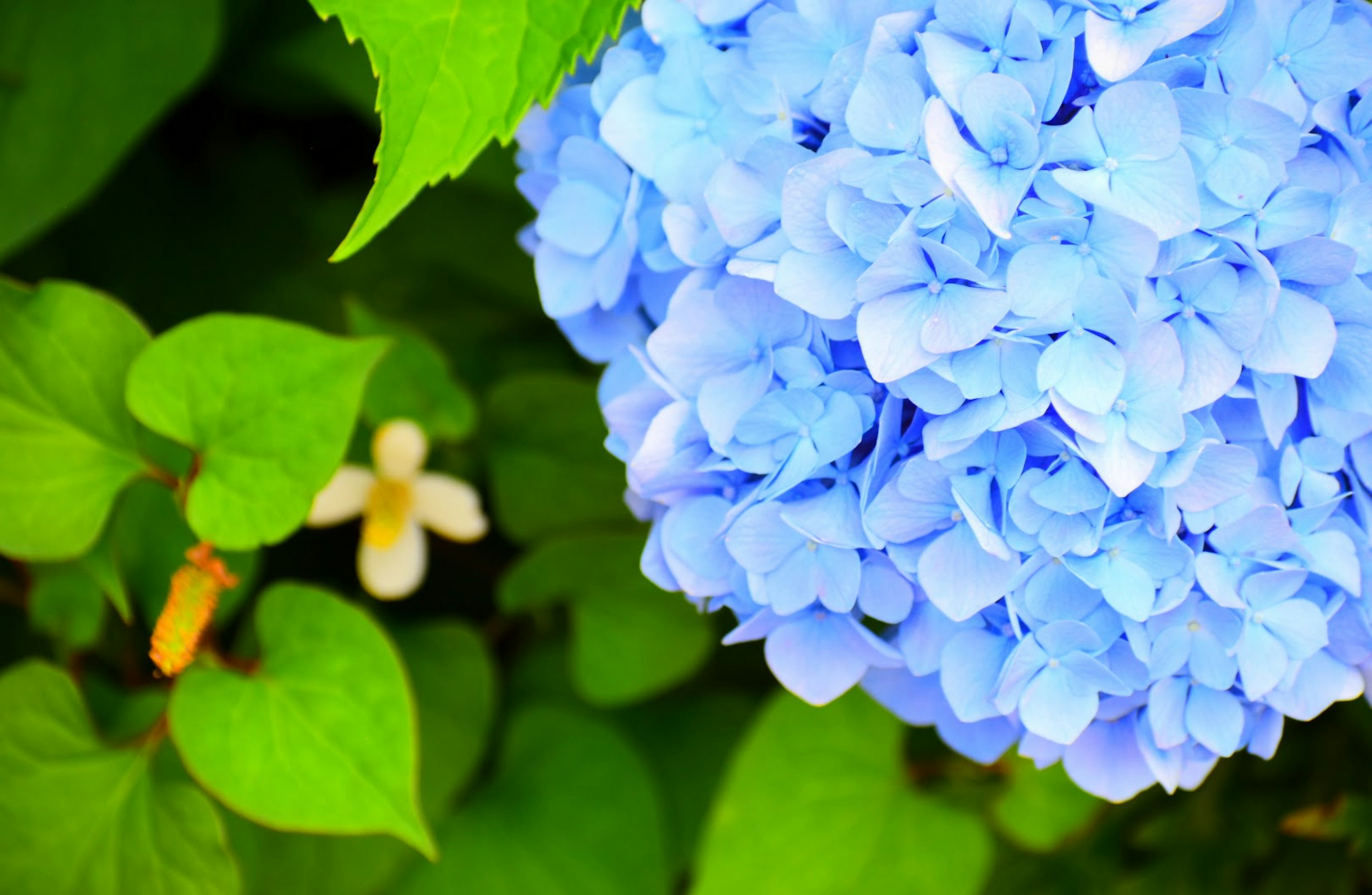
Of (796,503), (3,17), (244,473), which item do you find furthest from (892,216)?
(3,17)

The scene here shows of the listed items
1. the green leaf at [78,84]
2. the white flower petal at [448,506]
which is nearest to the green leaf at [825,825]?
the white flower petal at [448,506]

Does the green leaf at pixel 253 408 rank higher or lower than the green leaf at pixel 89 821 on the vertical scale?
higher

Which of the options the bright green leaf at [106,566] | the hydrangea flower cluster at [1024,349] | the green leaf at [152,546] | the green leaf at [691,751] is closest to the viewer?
the hydrangea flower cluster at [1024,349]

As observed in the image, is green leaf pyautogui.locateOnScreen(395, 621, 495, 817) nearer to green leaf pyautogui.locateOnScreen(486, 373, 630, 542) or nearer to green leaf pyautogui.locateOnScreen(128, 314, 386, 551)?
green leaf pyautogui.locateOnScreen(486, 373, 630, 542)

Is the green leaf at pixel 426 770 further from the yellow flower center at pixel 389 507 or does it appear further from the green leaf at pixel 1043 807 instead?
the green leaf at pixel 1043 807

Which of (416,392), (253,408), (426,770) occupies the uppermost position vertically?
(253,408)

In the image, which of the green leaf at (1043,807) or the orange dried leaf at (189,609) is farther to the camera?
the green leaf at (1043,807)

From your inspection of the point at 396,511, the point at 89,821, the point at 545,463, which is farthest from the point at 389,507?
the point at 89,821

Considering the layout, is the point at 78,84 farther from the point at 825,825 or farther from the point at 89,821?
the point at 825,825
